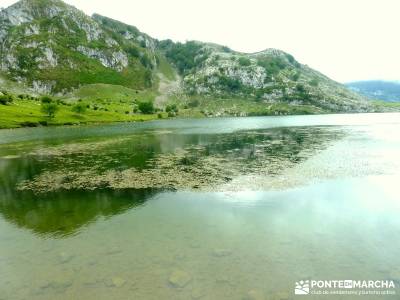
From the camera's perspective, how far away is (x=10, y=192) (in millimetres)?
40906

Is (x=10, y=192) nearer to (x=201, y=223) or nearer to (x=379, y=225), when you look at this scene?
(x=201, y=223)

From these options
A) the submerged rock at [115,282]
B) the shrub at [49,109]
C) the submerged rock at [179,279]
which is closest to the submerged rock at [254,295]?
the submerged rock at [179,279]

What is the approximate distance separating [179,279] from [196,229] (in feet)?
26.3

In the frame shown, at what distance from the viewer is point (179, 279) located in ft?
60.3

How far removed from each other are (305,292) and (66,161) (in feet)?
181

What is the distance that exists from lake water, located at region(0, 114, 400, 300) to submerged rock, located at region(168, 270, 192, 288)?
11 centimetres

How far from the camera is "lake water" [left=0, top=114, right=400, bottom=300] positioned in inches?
720

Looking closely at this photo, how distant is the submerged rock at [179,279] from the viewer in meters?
17.9

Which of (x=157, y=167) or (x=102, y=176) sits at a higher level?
(x=157, y=167)

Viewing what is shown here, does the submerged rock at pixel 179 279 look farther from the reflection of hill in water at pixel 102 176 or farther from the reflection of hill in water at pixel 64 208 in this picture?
the reflection of hill in water at pixel 102 176

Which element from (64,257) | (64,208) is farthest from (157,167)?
(64,257)

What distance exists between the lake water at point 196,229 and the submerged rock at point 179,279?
108mm

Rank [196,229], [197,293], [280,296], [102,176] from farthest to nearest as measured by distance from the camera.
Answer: [102,176] → [196,229] → [197,293] → [280,296]

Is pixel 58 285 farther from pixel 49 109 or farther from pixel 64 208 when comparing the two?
pixel 49 109
